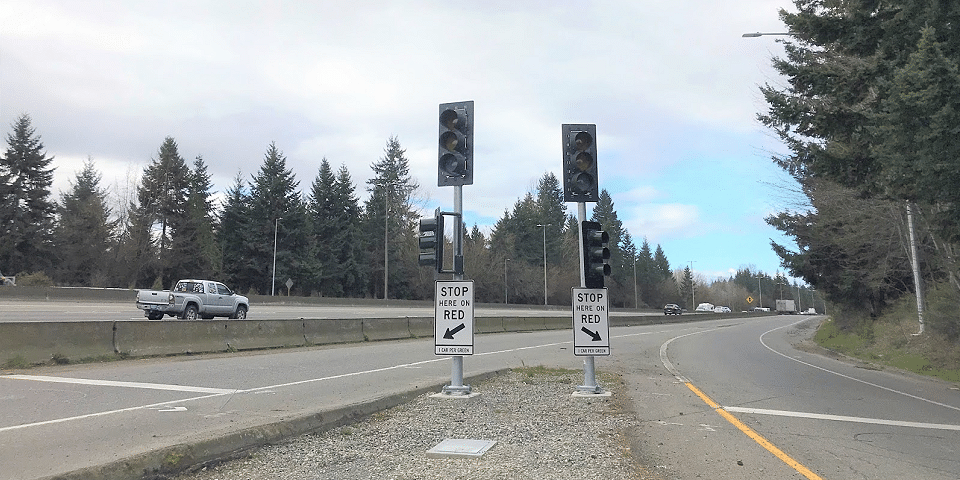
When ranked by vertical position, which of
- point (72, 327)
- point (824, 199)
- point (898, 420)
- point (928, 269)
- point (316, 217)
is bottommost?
point (898, 420)

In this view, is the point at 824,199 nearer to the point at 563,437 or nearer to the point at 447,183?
the point at 447,183

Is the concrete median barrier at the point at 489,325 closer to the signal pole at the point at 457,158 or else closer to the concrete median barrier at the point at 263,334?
the concrete median barrier at the point at 263,334

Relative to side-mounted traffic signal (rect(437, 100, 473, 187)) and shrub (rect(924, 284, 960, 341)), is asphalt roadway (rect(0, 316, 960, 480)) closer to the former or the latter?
side-mounted traffic signal (rect(437, 100, 473, 187))

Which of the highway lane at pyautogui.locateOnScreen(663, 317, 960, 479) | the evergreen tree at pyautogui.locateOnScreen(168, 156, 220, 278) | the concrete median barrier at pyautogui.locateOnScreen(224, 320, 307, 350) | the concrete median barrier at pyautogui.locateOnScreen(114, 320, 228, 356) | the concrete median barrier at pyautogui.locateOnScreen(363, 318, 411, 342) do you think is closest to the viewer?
the highway lane at pyautogui.locateOnScreen(663, 317, 960, 479)

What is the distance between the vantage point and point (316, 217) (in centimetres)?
7938

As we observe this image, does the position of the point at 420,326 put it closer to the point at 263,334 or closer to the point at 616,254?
the point at 263,334

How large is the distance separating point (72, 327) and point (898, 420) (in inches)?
624

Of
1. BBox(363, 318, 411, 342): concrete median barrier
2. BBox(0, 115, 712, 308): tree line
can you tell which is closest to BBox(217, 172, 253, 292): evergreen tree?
BBox(0, 115, 712, 308): tree line

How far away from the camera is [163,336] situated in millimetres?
15984

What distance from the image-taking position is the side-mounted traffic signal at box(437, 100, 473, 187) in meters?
10.7

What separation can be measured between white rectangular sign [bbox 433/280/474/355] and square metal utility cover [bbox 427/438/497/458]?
3305 millimetres

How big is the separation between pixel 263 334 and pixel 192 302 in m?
8.10

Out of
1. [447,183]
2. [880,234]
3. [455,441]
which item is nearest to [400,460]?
[455,441]

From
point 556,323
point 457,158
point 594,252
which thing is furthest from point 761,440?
point 556,323
